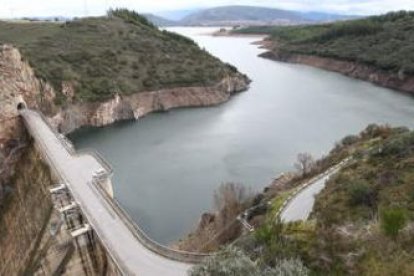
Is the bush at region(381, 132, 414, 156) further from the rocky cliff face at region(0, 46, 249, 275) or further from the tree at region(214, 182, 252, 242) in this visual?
the rocky cliff face at region(0, 46, 249, 275)

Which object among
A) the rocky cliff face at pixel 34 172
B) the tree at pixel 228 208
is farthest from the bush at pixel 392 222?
the tree at pixel 228 208

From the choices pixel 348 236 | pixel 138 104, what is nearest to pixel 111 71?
pixel 138 104

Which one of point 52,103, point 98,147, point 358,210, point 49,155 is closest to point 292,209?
point 358,210

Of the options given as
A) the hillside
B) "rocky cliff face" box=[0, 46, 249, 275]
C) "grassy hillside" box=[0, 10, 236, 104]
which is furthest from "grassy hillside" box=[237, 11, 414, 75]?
the hillside

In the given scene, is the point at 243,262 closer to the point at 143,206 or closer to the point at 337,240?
the point at 337,240

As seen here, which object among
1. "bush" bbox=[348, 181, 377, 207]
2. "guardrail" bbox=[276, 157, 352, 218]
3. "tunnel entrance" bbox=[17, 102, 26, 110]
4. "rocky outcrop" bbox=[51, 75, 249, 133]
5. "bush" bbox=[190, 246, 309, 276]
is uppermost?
"bush" bbox=[190, 246, 309, 276]

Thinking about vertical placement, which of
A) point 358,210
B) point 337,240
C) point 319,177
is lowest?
point 319,177
